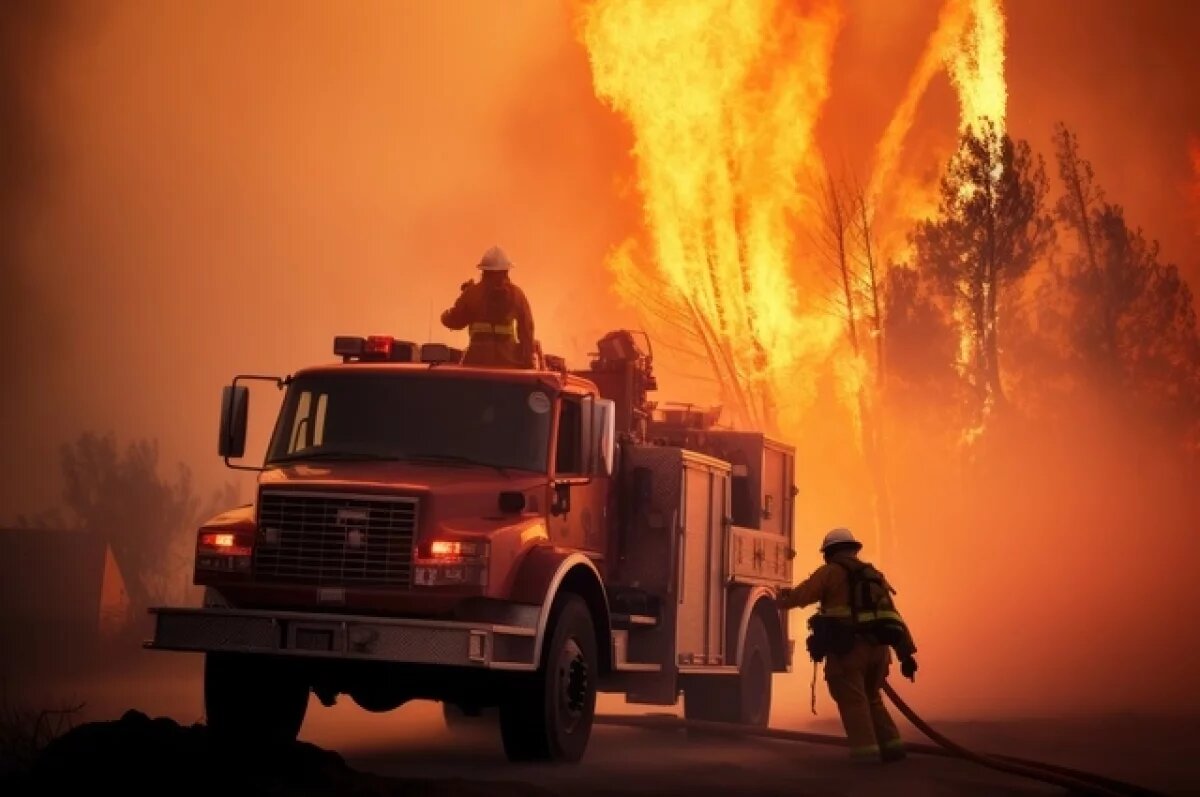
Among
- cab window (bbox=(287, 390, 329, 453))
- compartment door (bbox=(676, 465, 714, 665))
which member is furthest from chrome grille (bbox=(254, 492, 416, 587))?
compartment door (bbox=(676, 465, 714, 665))

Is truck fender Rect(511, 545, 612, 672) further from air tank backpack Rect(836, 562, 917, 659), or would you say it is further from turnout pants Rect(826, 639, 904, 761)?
air tank backpack Rect(836, 562, 917, 659)

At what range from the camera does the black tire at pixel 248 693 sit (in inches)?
601

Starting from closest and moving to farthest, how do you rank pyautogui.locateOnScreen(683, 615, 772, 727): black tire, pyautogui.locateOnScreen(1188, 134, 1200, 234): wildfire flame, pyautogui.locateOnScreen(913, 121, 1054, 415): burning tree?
pyautogui.locateOnScreen(683, 615, 772, 727): black tire, pyautogui.locateOnScreen(913, 121, 1054, 415): burning tree, pyautogui.locateOnScreen(1188, 134, 1200, 234): wildfire flame

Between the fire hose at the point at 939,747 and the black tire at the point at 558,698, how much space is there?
2713 millimetres

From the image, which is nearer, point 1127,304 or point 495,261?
point 495,261

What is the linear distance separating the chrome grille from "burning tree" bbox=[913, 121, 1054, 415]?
1641 inches

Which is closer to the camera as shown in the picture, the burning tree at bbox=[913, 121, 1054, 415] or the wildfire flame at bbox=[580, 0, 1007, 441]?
the wildfire flame at bbox=[580, 0, 1007, 441]

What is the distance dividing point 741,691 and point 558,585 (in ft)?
18.1

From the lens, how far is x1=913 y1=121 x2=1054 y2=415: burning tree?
54.9 m

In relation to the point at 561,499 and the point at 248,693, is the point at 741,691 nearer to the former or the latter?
the point at 561,499

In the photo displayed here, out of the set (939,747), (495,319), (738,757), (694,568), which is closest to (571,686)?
(738,757)

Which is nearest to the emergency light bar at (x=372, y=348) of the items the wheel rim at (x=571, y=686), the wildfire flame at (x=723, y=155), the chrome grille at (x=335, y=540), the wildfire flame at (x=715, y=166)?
the chrome grille at (x=335, y=540)

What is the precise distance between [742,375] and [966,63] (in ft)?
35.8

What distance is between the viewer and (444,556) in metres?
14.7
